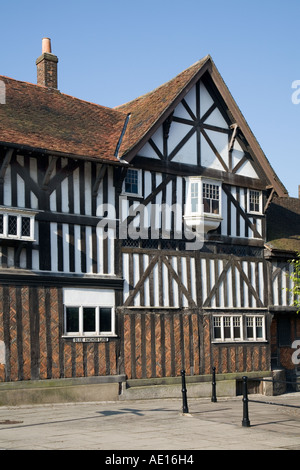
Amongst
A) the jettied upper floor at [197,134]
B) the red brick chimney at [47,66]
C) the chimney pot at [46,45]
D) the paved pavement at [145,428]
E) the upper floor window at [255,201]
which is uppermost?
the chimney pot at [46,45]

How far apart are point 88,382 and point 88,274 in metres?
3.36

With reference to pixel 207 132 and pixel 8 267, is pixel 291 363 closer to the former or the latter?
pixel 207 132

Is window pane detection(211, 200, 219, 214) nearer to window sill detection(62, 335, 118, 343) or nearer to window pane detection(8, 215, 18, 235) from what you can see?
window sill detection(62, 335, 118, 343)

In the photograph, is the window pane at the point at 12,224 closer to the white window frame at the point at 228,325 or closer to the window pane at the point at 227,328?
the white window frame at the point at 228,325

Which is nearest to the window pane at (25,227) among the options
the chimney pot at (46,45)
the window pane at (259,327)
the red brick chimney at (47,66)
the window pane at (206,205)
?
the window pane at (206,205)

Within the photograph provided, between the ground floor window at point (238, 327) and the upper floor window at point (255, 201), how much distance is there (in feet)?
13.7

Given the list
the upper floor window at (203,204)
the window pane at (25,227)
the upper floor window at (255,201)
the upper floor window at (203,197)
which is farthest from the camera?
the upper floor window at (255,201)

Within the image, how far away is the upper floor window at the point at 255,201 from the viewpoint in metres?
26.0

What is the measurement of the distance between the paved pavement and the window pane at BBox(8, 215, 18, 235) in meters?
4.97

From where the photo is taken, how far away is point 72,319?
2055cm

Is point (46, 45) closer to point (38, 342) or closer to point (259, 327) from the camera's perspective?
point (38, 342)

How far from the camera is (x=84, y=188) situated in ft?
69.7

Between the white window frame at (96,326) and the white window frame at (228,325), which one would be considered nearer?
the white window frame at (96,326)

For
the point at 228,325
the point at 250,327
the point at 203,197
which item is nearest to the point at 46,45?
the point at 203,197
